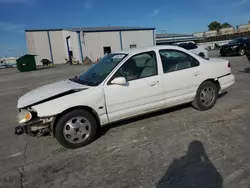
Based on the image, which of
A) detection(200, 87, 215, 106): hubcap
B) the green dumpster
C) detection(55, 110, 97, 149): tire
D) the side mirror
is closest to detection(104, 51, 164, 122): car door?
the side mirror

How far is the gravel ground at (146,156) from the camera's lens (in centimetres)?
274

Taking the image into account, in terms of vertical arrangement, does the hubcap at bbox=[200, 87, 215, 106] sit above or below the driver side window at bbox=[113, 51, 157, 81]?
below

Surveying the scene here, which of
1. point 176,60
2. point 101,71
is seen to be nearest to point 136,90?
point 101,71

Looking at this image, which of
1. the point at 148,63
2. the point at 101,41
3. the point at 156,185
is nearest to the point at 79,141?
the point at 156,185

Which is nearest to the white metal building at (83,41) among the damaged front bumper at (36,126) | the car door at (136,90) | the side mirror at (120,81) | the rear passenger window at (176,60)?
the rear passenger window at (176,60)

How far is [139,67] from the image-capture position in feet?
14.2

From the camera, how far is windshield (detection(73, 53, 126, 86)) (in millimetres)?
4031

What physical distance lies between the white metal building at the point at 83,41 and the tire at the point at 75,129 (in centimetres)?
2874

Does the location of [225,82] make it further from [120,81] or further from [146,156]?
[146,156]

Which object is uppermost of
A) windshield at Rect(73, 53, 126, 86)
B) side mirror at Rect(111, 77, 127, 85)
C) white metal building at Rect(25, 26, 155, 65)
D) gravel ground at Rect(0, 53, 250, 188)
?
white metal building at Rect(25, 26, 155, 65)

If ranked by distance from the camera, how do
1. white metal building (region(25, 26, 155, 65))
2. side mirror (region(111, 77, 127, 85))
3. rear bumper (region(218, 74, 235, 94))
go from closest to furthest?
side mirror (region(111, 77, 127, 85)) → rear bumper (region(218, 74, 235, 94)) → white metal building (region(25, 26, 155, 65))

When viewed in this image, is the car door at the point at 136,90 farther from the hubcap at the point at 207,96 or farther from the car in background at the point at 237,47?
the car in background at the point at 237,47

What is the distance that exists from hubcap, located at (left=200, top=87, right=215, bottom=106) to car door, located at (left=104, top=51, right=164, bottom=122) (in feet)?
3.86

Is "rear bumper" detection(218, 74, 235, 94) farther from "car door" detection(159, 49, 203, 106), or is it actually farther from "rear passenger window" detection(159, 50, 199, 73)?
"rear passenger window" detection(159, 50, 199, 73)
